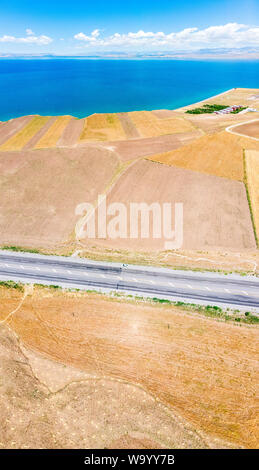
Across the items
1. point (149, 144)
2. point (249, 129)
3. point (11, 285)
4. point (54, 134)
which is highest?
point (249, 129)

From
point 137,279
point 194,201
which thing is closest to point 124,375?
point 137,279

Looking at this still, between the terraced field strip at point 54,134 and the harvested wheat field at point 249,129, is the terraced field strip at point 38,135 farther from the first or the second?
the harvested wheat field at point 249,129

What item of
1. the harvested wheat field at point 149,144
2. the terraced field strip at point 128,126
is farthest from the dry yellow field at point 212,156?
the terraced field strip at point 128,126

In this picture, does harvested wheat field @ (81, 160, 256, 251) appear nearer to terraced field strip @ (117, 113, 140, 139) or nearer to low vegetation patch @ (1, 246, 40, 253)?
low vegetation patch @ (1, 246, 40, 253)

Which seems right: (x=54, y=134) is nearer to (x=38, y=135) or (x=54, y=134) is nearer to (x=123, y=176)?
(x=38, y=135)

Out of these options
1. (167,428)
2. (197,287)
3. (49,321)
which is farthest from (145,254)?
(167,428)

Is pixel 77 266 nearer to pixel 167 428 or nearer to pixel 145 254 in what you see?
pixel 145 254
